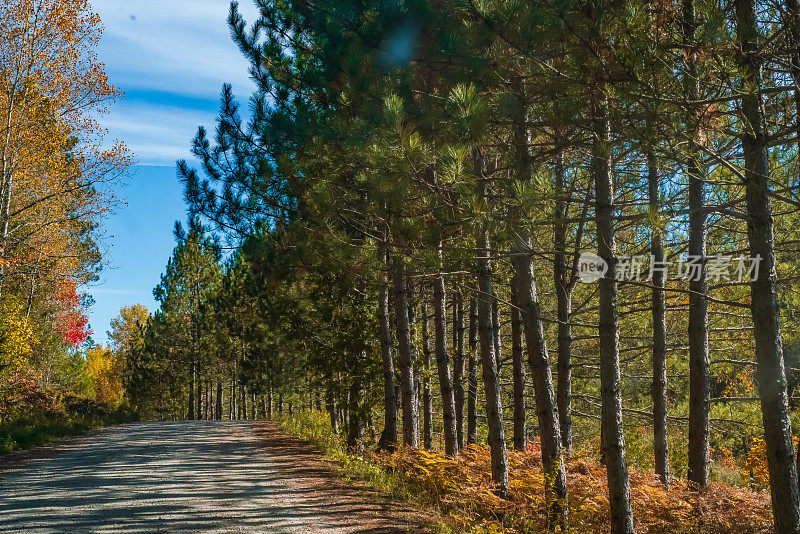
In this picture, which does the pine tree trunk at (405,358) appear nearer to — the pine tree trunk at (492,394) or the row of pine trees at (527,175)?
the row of pine trees at (527,175)

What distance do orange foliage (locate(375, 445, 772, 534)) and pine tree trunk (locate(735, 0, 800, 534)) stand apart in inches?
107

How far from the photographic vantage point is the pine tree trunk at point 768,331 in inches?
203

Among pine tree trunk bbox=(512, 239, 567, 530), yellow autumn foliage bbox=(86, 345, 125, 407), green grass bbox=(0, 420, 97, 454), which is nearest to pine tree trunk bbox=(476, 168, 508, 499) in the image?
pine tree trunk bbox=(512, 239, 567, 530)

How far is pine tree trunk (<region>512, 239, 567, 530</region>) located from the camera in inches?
287

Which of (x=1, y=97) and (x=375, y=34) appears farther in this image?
(x=1, y=97)

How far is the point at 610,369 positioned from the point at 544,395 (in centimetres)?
110

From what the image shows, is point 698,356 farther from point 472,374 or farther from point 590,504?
point 472,374

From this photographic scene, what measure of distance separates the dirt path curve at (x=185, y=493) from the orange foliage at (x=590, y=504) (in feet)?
3.13

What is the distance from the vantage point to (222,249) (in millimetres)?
11727

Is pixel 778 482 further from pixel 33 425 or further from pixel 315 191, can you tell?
pixel 33 425

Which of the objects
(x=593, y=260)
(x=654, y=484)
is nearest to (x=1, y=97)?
(x=593, y=260)

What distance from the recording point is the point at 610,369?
21.7 ft

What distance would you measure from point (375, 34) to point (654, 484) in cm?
809

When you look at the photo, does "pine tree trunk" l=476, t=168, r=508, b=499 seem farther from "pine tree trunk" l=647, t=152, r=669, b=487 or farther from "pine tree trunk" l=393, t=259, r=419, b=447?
"pine tree trunk" l=647, t=152, r=669, b=487
